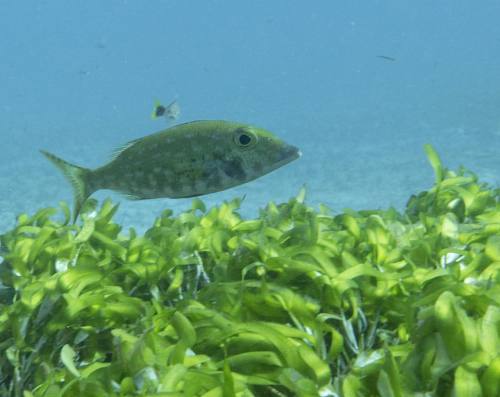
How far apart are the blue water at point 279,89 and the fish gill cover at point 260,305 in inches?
30.9

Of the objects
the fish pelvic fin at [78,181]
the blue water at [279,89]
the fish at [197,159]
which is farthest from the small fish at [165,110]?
the fish at [197,159]

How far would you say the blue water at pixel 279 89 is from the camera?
47.6 ft

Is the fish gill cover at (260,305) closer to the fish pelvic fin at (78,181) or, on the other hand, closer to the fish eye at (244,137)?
the fish pelvic fin at (78,181)

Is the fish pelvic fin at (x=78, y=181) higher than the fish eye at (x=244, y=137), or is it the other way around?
the fish eye at (x=244, y=137)

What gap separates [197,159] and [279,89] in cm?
6620

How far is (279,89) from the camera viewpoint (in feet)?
222

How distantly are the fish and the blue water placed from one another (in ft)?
0.72

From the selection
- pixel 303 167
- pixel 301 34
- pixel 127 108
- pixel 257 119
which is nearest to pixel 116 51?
pixel 301 34

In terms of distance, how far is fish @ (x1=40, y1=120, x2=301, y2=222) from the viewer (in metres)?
2.91

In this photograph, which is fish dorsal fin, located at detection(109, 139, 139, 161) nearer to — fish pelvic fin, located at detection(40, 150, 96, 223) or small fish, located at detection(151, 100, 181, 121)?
fish pelvic fin, located at detection(40, 150, 96, 223)

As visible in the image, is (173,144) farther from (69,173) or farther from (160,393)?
(160,393)

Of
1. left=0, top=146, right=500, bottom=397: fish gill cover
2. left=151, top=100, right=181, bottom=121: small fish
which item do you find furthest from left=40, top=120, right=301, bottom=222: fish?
left=151, top=100, right=181, bottom=121: small fish

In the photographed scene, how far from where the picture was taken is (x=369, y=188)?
12.8m

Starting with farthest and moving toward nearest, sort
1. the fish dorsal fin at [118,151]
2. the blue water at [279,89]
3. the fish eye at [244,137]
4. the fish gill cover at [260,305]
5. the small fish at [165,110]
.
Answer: the blue water at [279,89], the small fish at [165,110], the fish dorsal fin at [118,151], the fish eye at [244,137], the fish gill cover at [260,305]
